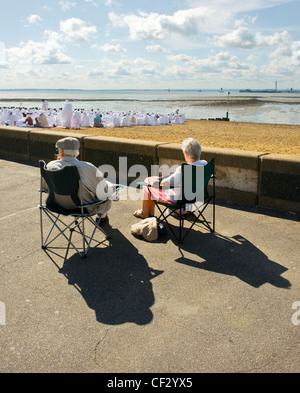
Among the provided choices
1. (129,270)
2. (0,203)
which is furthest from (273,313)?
(0,203)

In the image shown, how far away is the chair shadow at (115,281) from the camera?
11.4ft

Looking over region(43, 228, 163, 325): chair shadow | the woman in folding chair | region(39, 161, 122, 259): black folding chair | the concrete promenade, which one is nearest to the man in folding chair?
region(39, 161, 122, 259): black folding chair

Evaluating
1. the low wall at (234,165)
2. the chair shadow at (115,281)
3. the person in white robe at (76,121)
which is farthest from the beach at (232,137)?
the chair shadow at (115,281)

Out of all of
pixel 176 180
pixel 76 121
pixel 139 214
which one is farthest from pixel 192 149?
pixel 76 121

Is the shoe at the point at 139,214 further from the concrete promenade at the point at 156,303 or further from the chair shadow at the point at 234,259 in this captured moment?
the chair shadow at the point at 234,259

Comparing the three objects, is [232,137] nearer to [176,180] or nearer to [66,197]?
[176,180]

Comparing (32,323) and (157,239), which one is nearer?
(32,323)

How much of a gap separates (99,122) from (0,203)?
21361mm

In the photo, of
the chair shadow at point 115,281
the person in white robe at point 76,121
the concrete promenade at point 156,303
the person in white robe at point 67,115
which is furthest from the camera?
the person in white robe at point 76,121

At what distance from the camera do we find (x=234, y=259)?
451 cm

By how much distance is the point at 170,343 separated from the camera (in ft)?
10.0

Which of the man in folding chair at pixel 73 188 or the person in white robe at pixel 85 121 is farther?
the person in white robe at pixel 85 121

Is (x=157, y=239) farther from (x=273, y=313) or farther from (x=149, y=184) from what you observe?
(x=273, y=313)

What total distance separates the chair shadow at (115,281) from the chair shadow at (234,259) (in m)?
0.57
